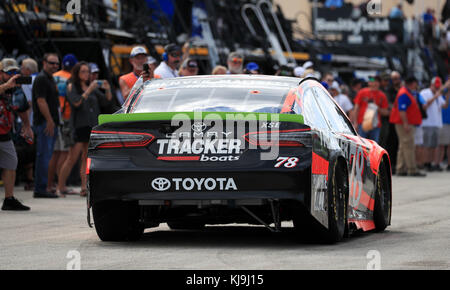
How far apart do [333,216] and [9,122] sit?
15.9 feet

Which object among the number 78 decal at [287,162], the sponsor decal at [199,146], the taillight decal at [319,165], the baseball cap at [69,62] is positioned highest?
the sponsor decal at [199,146]

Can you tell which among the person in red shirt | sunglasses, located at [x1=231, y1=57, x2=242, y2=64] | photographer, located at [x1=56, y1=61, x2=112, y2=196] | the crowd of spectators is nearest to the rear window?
the crowd of spectators

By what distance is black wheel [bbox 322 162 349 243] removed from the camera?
9070 millimetres

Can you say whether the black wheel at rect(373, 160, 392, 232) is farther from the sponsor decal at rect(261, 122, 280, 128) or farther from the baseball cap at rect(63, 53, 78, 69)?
the baseball cap at rect(63, 53, 78, 69)

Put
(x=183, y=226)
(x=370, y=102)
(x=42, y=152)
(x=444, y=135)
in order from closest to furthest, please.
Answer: (x=183, y=226) → (x=42, y=152) → (x=370, y=102) → (x=444, y=135)

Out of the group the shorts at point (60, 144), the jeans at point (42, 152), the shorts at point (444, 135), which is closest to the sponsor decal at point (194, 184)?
the jeans at point (42, 152)

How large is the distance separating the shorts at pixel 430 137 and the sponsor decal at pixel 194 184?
1649 centimetres

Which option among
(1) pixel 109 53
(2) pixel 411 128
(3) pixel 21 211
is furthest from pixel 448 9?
(3) pixel 21 211

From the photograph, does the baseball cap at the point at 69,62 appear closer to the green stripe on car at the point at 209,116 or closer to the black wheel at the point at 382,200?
the black wheel at the point at 382,200

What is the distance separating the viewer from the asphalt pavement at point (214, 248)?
7906mm

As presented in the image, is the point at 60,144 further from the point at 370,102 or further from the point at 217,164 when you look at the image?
the point at 370,102

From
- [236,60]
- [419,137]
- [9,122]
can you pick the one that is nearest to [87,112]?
[236,60]

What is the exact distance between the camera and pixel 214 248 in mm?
8953
